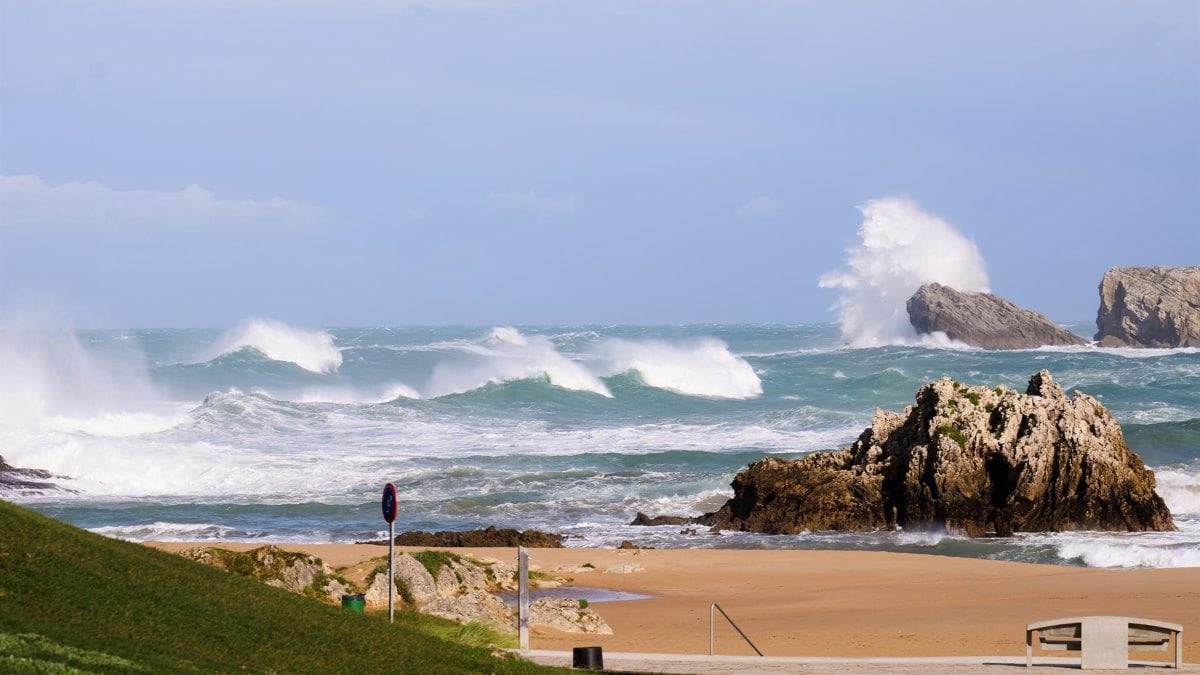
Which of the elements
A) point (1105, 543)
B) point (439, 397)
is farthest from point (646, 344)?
point (1105, 543)

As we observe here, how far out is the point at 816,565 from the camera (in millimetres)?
20375

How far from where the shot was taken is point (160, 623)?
29.1 feet

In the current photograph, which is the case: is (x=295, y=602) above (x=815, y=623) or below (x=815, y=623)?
above

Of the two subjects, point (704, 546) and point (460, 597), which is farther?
point (704, 546)

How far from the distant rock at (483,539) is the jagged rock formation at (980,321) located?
6939cm

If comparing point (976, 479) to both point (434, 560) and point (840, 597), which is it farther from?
point (434, 560)

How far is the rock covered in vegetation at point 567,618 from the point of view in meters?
14.8

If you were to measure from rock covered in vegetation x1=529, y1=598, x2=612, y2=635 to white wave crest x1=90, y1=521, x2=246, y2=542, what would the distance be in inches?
375

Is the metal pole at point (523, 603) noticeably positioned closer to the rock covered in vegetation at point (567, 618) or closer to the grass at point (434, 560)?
the rock covered in vegetation at point (567, 618)

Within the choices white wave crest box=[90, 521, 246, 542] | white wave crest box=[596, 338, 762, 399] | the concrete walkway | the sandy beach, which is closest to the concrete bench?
the concrete walkway

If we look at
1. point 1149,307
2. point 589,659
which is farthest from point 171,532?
point 1149,307

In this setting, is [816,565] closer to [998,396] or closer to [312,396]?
[998,396]

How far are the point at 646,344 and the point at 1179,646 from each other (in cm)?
5337

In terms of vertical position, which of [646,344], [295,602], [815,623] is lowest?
[815,623]
